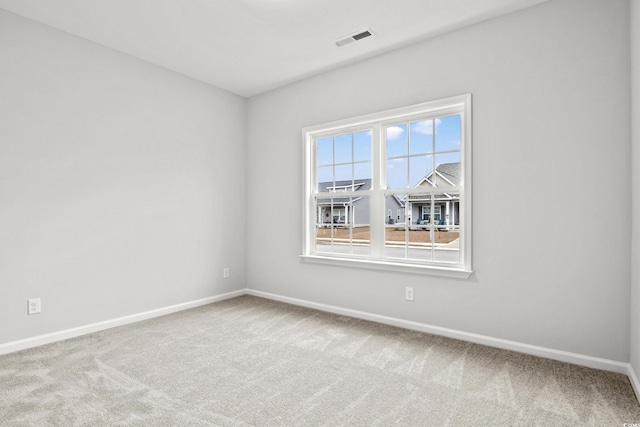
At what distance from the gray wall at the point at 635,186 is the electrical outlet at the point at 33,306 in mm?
Answer: 4518

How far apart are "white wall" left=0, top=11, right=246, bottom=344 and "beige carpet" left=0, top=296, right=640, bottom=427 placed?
1.82ft

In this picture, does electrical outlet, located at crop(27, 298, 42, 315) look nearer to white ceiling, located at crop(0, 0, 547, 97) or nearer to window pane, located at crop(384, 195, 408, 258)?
white ceiling, located at crop(0, 0, 547, 97)

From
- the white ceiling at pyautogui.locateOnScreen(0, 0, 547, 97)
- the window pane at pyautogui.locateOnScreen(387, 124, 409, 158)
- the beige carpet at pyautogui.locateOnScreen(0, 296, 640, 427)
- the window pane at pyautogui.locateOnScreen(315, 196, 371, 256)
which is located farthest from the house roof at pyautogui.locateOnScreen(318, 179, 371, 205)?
the beige carpet at pyautogui.locateOnScreen(0, 296, 640, 427)

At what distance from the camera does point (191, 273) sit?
13.3 feet

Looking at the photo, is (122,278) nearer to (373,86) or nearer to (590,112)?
(373,86)

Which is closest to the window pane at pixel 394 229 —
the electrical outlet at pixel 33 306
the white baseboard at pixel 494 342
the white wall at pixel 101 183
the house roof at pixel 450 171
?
the house roof at pixel 450 171

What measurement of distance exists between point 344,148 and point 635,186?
2564mm

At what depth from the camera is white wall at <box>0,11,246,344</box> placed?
2.76 metres

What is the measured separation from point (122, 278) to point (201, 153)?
170 centimetres

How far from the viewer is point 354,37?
311 cm

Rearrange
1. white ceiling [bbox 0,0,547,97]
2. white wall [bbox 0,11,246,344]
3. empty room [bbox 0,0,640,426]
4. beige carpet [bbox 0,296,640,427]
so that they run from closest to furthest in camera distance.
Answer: beige carpet [bbox 0,296,640,427], empty room [bbox 0,0,640,426], white ceiling [bbox 0,0,547,97], white wall [bbox 0,11,246,344]

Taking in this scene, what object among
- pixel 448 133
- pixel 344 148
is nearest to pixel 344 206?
pixel 344 148

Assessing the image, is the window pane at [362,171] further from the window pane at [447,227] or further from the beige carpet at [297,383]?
the beige carpet at [297,383]

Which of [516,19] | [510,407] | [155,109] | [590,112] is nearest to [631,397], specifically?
[510,407]
